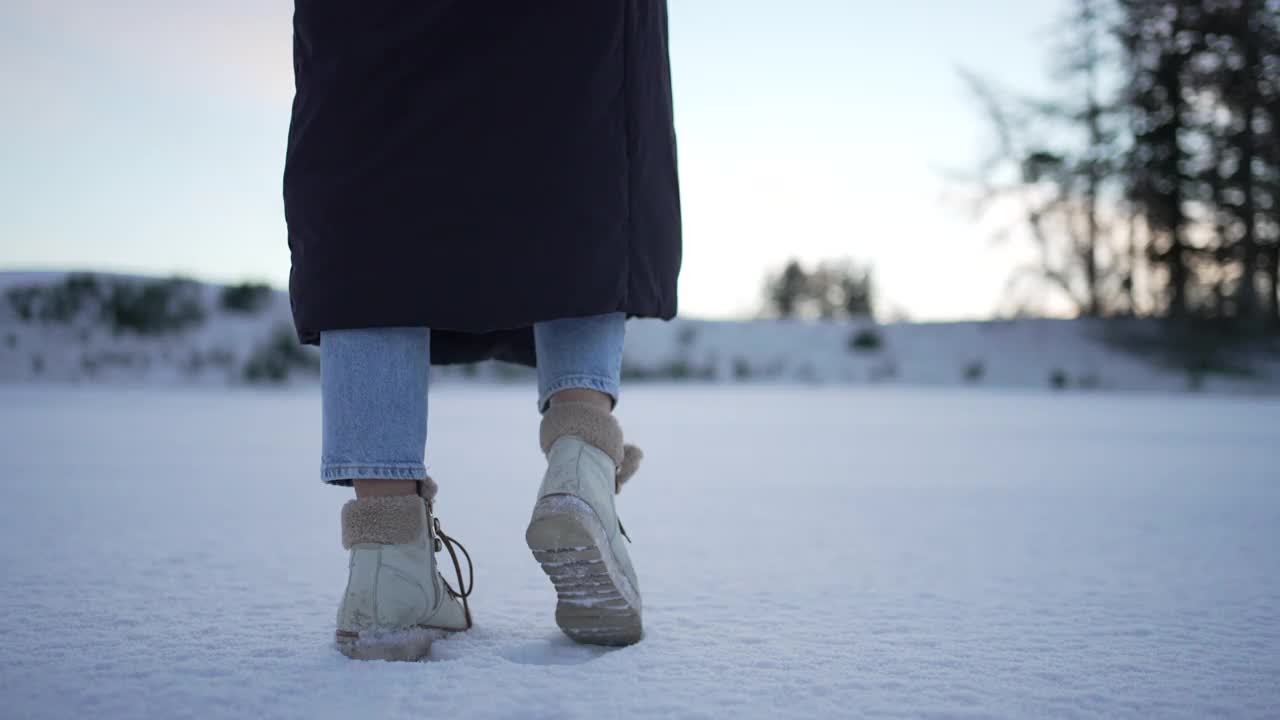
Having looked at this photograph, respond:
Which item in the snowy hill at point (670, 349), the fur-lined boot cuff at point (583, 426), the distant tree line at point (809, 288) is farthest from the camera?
the distant tree line at point (809, 288)

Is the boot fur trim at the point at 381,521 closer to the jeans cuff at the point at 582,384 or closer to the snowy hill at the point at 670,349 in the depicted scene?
the jeans cuff at the point at 582,384

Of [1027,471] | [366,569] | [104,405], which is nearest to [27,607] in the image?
[366,569]

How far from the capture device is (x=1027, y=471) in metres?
3.16

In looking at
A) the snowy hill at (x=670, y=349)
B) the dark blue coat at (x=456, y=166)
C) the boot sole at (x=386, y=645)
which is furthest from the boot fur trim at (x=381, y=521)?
the snowy hill at (x=670, y=349)

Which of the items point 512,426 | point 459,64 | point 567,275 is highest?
point 459,64

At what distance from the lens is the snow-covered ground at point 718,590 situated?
3.08ft

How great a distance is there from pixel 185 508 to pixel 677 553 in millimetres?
1349

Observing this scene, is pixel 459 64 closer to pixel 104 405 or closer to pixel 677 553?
pixel 677 553

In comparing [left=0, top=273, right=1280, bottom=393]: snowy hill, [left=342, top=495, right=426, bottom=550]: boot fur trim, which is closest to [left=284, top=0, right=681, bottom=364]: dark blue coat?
[left=342, top=495, right=426, bottom=550]: boot fur trim

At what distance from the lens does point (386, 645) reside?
1041mm

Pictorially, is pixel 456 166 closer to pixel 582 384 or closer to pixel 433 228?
pixel 433 228

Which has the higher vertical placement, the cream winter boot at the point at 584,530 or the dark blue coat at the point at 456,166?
the dark blue coat at the point at 456,166

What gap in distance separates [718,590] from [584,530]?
504mm

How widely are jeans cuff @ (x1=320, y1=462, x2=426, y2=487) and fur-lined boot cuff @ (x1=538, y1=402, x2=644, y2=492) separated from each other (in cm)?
18
